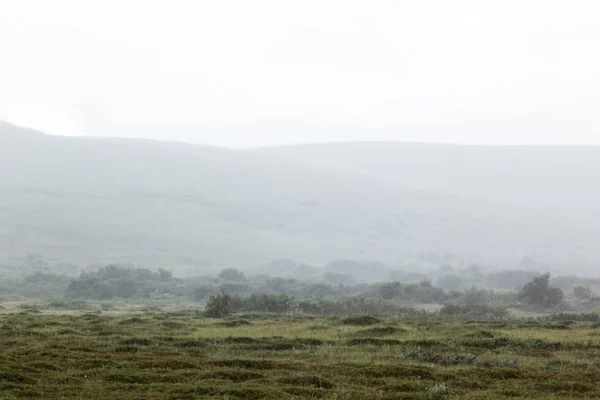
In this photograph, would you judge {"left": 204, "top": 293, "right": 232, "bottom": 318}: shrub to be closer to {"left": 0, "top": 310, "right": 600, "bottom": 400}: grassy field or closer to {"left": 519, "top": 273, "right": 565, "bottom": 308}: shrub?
{"left": 0, "top": 310, "right": 600, "bottom": 400}: grassy field

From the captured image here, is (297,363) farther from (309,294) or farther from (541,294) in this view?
(309,294)

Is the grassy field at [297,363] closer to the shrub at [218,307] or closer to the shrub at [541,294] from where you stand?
the shrub at [218,307]

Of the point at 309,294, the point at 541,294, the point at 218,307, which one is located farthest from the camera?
the point at 309,294

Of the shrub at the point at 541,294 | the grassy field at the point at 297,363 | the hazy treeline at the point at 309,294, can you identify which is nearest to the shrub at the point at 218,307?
the hazy treeline at the point at 309,294

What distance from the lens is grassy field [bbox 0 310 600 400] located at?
16.8 meters

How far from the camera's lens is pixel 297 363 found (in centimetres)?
2225

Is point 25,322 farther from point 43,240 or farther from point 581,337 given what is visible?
point 43,240

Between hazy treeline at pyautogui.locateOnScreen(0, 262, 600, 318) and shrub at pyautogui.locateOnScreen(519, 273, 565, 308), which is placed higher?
shrub at pyautogui.locateOnScreen(519, 273, 565, 308)

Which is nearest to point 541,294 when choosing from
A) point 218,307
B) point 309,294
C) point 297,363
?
point 309,294

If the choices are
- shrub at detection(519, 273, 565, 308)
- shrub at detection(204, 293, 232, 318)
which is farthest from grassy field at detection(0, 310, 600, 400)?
shrub at detection(519, 273, 565, 308)

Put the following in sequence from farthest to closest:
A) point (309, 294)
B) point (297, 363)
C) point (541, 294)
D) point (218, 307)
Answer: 1. point (309, 294)
2. point (541, 294)
3. point (218, 307)
4. point (297, 363)

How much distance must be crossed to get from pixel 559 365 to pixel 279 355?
10.1m

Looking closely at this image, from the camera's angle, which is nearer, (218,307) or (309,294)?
(218,307)

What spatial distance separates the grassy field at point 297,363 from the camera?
16.8 meters
